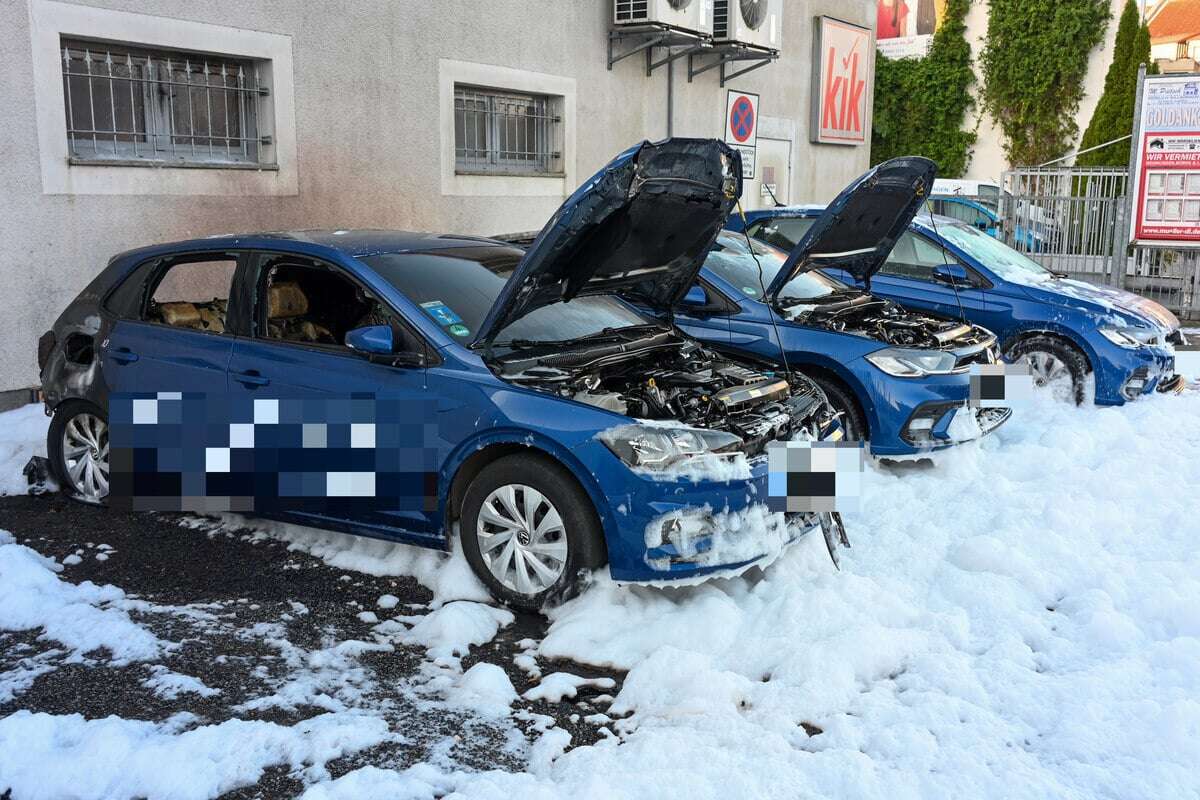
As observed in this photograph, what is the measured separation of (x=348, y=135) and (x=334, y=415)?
544cm

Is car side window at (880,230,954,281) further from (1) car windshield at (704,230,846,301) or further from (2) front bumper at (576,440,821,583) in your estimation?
(2) front bumper at (576,440,821,583)

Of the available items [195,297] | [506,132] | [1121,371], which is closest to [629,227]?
[195,297]

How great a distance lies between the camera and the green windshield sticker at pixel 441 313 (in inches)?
186

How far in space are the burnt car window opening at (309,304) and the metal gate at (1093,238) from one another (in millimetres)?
11262

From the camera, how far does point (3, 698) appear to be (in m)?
3.64

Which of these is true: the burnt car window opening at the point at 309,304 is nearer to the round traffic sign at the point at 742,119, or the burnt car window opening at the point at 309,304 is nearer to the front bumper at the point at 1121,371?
the front bumper at the point at 1121,371

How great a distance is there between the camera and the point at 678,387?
479cm

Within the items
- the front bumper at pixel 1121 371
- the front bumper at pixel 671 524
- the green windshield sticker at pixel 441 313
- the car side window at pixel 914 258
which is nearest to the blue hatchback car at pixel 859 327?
the car side window at pixel 914 258

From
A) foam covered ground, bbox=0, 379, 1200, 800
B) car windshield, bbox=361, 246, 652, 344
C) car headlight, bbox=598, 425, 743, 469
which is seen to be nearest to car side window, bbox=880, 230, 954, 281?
foam covered ground, bbox=0, 379, 1200, 800

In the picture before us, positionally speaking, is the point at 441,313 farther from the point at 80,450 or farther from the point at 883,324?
the point at 883,324

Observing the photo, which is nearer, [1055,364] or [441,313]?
[441,313]

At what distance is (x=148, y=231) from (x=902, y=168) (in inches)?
221

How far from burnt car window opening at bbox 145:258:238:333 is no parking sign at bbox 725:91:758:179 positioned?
9.33 meters

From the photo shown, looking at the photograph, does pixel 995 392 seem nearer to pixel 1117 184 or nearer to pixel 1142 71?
pixel 1142 71
